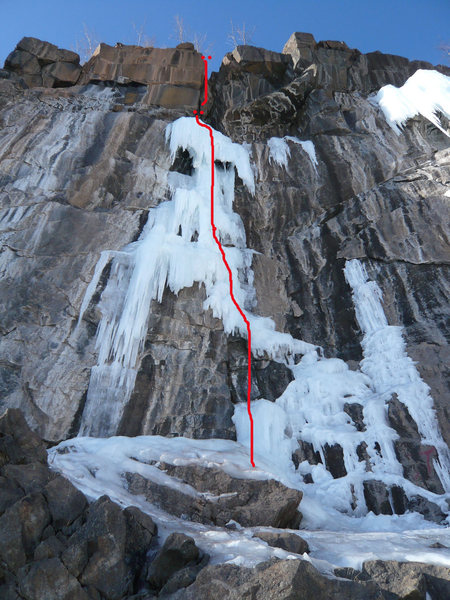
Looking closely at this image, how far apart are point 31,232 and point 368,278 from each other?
25.2ft


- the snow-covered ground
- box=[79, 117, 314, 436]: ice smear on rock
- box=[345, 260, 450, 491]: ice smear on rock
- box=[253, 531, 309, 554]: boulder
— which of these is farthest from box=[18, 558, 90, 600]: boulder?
box=[345, 260, 450, 491]: ice smear on rock

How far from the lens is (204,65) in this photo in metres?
14.2

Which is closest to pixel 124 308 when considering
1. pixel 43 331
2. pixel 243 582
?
pixel 43 331

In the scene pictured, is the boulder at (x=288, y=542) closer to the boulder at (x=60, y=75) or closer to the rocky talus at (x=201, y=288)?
the rocky talus at (x=201, y=288)

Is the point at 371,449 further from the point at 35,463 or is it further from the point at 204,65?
the point at 204,65

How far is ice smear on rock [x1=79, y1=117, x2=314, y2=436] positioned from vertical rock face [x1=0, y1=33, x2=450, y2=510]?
187 mm

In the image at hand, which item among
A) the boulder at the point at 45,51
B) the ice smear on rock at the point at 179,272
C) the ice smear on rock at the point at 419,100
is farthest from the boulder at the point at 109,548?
the boulder at the point at 45,51

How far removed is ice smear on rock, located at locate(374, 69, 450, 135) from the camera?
11.8 meters

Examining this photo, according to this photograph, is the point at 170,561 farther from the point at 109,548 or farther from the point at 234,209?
the point at 234,209

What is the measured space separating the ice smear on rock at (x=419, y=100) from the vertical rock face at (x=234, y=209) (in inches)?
11.5

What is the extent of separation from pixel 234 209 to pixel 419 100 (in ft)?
18.8

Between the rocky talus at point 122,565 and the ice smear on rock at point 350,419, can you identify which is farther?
the ice smear on rock at point 350,419

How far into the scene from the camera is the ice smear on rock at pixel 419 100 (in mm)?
11820

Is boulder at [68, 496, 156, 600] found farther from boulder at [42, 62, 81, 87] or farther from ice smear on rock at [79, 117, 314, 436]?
boulder at [42, 62, 81, 87]
